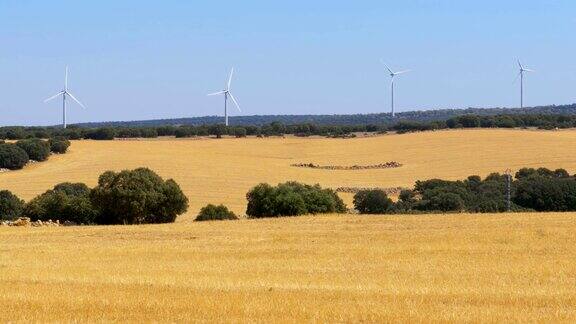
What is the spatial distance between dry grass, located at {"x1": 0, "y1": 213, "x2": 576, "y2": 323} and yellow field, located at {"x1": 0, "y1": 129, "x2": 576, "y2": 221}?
91.4 feet

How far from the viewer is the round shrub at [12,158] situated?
8931 cm

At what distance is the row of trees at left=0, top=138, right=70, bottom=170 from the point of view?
3526 inches

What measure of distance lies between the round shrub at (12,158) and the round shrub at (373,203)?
3632 centimetres

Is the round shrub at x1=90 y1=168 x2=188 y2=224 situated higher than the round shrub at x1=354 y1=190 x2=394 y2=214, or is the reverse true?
the round shrub at x1=90 y1=168 x2=188 y2=224

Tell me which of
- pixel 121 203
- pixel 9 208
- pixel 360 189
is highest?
pixel 121 203

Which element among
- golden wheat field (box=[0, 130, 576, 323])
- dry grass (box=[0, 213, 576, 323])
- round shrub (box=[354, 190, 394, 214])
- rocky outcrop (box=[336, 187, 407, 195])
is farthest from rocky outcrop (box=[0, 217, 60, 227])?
rocky outcrop (box=[336, 187, 407, 195])

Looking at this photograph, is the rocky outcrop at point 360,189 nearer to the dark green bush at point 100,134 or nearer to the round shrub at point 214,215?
the round shrub at point 214,215

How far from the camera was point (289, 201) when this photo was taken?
5372 cm

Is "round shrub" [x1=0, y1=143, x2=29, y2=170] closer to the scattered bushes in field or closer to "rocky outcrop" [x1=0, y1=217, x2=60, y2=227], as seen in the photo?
the scattered bushes in field

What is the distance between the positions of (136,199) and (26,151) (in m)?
44.4

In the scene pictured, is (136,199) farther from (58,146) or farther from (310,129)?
(310,129)

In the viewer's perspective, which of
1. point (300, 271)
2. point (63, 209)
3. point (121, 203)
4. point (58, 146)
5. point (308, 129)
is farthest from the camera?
point (308, 129)

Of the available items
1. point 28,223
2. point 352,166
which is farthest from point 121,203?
point 352,166

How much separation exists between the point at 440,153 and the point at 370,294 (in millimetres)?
87984
